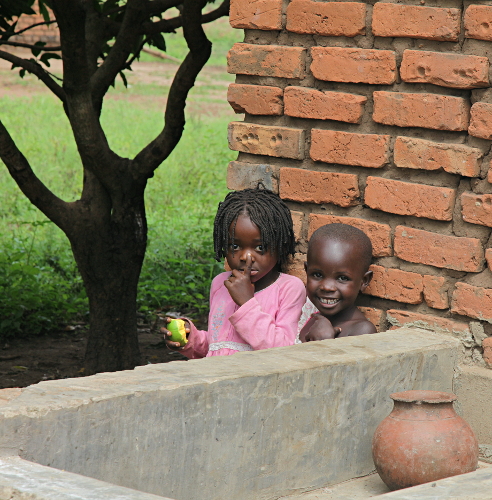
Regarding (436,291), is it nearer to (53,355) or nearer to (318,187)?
(318,187)

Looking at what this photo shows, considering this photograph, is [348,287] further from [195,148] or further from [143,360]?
[195,148]

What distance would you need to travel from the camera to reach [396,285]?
9.66 feet

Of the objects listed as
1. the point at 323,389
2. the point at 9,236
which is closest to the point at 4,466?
the point at 323,389

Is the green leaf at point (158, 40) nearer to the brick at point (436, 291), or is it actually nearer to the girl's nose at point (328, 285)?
the girl's nose at point (328, 285)

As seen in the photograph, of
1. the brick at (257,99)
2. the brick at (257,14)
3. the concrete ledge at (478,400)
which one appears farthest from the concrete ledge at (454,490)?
the brick at (257,14)

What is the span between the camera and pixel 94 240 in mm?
4918

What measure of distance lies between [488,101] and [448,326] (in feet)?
2.58

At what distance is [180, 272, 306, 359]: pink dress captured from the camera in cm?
288

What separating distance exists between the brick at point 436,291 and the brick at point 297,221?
1.80 feet

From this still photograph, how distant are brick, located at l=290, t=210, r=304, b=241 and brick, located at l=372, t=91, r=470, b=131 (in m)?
0.48

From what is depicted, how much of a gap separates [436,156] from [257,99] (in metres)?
0.76

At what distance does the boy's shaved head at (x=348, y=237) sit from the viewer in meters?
2.89

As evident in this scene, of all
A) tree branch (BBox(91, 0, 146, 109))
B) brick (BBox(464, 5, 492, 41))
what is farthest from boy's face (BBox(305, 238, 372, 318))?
tree branch (BBox(91, 0, 146, 109))

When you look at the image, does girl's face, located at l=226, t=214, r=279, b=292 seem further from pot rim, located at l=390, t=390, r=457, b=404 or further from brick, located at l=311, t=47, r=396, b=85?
pot rim, located at l=390, t=390, r=457, b=404
